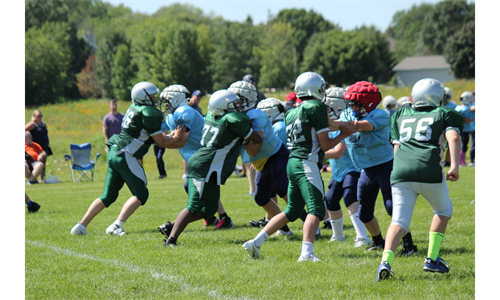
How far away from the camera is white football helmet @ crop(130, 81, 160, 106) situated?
21.2 feet

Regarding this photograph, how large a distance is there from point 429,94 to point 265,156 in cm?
251

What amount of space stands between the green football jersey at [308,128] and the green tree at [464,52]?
162 ft

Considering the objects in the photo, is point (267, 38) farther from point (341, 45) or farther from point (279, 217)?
point (279, 217)

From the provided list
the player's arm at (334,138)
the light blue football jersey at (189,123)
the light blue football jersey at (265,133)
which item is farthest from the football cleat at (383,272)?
the light blue football jersey at (189,123)

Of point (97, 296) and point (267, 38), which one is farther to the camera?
point (267, 38)

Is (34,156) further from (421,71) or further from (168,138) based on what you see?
(421,71)

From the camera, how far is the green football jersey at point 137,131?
21.2ft

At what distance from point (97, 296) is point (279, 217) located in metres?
2.10

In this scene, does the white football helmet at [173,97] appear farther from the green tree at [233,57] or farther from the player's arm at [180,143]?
the green tree at [233,57]

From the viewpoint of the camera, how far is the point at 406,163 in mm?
4484

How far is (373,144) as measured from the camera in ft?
17.9

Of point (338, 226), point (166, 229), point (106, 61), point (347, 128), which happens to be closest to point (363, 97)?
point (347, 128)

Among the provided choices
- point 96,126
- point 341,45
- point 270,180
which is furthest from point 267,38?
point 270,180

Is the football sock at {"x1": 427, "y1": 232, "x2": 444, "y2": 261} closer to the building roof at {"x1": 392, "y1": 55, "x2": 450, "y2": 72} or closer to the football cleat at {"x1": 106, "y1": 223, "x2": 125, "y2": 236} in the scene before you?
the football cleat at {"x1": 106, "y1": 223, "x2": 125, "y2": 236}
